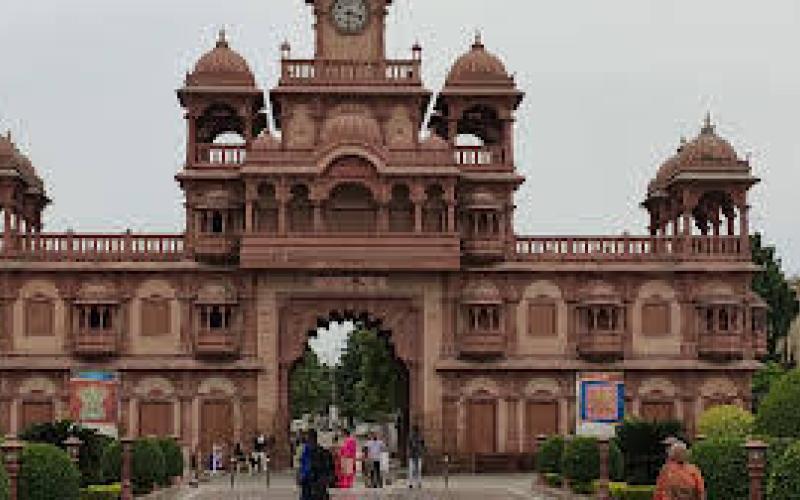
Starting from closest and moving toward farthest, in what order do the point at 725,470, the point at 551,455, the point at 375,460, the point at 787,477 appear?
1. the point at 787,477
2. the point at 725,470
3. the point at 375,460
4. the point at 551,455

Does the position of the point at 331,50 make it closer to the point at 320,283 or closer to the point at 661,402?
the point at 320,283

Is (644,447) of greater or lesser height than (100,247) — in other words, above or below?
below

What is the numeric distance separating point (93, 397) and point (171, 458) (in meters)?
10.4

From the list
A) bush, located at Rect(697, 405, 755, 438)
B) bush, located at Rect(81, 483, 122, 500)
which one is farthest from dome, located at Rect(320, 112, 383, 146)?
bush, located at Rect(81, 483, 122, 500)

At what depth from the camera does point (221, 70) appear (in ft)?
166

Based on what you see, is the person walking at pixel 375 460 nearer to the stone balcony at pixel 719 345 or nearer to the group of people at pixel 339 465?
the group of people at pixel 339 465

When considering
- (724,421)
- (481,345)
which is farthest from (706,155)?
(724,421)

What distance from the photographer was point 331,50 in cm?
5119

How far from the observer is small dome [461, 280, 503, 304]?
4834 centimetres

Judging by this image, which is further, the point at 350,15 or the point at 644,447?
the point at 350,15

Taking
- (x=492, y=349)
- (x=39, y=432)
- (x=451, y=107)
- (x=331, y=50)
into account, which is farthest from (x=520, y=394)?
(x=39, y=432)

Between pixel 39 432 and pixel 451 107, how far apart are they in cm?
2327

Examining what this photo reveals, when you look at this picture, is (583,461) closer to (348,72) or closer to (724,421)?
(724,421)

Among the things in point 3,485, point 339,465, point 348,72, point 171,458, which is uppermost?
point 348,72
